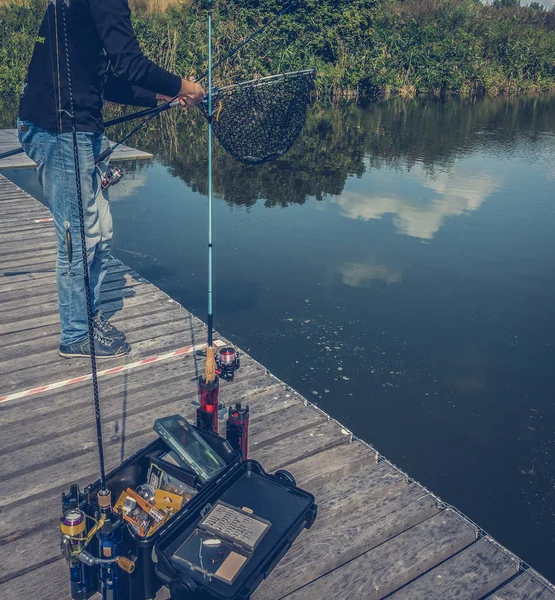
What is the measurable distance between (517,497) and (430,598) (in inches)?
82.5

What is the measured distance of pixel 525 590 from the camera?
2.78 meters

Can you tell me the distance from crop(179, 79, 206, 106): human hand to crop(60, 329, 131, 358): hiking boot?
1.83m

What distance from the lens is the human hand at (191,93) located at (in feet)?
12.1

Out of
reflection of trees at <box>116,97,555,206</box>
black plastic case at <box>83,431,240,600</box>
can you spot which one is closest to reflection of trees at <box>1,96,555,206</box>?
reflection of trees at <box>116,97,555,206</box>

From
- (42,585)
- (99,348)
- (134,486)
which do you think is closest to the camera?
(42,585)

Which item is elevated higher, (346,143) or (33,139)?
(33,139)

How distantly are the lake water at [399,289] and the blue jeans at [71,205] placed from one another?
219 centimetres

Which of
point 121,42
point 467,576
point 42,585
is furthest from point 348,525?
point 121,42

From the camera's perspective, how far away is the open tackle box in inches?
95.3

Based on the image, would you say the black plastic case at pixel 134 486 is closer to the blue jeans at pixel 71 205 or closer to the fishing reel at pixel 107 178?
the blue jeans at pixel 71 205

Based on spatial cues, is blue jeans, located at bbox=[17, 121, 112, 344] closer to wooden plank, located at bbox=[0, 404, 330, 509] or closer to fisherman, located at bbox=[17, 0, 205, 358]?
fisherman, located at bbox=[17, 0, 205, 358]

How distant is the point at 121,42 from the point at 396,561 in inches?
122

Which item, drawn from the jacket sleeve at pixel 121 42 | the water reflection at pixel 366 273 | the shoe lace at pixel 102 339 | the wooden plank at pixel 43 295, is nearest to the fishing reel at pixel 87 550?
the shoe lace at pixel 102 339

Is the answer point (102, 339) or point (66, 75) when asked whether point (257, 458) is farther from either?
point (66, 75)
